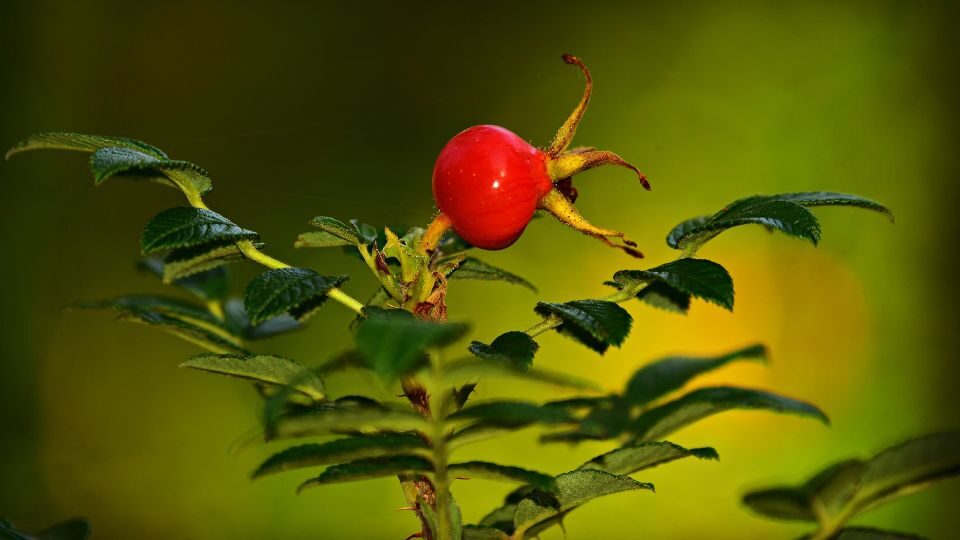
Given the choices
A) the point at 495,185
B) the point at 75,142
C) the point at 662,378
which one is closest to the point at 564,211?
the point at 495,185

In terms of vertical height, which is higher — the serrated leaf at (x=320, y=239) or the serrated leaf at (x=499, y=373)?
the serrated leaf at (x=320, y=239)

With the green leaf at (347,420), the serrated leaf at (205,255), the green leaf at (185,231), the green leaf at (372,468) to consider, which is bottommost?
the green leaf at (372,468)

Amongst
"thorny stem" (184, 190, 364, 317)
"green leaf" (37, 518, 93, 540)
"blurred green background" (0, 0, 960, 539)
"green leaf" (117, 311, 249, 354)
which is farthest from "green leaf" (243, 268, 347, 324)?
"blurred green background" (0, 0, 960, 539)

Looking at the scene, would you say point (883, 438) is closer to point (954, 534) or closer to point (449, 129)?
point (954, 534)

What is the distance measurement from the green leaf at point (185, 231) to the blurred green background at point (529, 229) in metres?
1.29

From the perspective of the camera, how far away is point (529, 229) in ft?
5.91

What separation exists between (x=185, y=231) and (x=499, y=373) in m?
0.18

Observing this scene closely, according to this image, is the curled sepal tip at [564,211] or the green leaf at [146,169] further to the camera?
the curled sepal tip at [564,211]

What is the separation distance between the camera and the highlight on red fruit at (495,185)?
1.63ft

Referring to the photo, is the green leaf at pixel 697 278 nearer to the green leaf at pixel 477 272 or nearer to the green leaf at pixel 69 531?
the green leaf at pixel 477 272

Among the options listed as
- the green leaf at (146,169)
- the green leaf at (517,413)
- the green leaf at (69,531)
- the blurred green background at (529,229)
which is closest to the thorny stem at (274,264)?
the green leaf at (146,169)

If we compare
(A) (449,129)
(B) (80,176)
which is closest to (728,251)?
(A) (449,129)

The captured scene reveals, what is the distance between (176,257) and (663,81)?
1508 millimetres

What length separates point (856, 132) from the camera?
1802 millimetres
